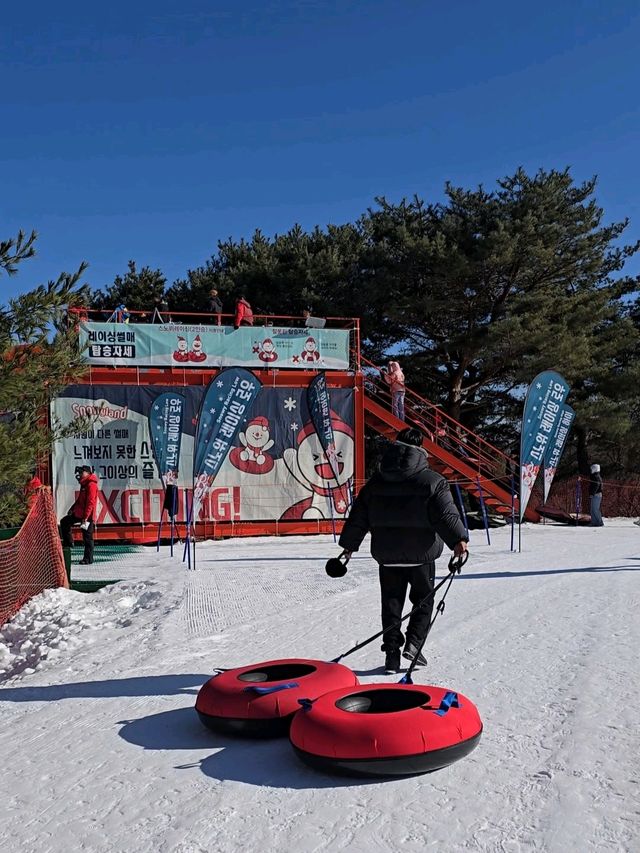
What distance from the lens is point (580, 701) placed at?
4.69 m

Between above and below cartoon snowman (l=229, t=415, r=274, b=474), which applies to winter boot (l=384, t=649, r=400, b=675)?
below

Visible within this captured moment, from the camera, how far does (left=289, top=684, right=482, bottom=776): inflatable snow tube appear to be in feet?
11.8

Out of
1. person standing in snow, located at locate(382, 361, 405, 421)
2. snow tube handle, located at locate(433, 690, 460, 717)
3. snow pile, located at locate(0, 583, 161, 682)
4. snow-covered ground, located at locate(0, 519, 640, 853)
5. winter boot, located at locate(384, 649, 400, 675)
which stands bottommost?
snow pile, located at locate(0, 583, 161, 682)

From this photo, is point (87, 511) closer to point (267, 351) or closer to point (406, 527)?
point (267, 351)

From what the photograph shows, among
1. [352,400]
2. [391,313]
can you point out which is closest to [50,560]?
[352,400]

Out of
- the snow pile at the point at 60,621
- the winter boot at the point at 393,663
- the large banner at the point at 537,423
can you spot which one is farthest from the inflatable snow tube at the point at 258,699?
the large banner at the point at 537,423

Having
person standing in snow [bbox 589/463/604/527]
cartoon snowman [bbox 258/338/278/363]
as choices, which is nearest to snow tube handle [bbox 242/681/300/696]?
cartoon snowman [bbox 258/338/278/363]

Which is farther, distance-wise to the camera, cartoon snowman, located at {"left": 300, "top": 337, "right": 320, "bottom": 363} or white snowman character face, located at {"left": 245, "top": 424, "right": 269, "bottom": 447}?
cartoon snowman, located at {"left": 300, "top": 337, "right": 320, "bottom": 363}

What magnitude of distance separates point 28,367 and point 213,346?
9528 mm

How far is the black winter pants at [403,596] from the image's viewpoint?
539 centimetres

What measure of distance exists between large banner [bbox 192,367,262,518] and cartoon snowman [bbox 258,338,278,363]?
162 inches

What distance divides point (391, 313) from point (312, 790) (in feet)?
82.6

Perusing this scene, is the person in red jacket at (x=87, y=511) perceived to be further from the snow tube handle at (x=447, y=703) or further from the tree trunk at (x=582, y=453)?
the tree trunk at (x=582, y=453)

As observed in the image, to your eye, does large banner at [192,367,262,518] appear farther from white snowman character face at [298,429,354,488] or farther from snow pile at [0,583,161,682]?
white snowman character face at [298,429,354,488]
